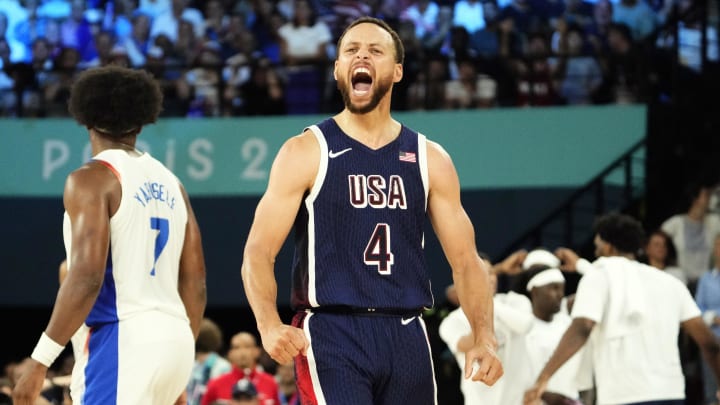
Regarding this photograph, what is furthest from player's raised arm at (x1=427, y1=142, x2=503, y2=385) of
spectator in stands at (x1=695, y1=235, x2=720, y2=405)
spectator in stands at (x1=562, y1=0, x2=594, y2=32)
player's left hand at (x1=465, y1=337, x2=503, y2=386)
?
spectator in stands at (x1=562, y1=0, x2=594, y2=32)

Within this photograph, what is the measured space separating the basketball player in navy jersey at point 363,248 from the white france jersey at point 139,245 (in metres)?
0.77

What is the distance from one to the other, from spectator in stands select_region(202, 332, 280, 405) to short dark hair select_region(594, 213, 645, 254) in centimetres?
363

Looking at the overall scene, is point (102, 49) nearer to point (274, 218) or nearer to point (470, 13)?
point (470, 13)

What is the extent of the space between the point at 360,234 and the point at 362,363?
0.49 m

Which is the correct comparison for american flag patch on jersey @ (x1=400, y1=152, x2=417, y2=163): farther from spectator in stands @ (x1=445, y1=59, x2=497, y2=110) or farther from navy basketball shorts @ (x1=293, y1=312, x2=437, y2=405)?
spectator in stands @ (x1=445, y1=59, x2=497, y2=110)

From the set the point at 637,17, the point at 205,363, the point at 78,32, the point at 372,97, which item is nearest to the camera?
the point at 372,97

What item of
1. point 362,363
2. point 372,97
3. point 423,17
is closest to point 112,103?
point 372,97

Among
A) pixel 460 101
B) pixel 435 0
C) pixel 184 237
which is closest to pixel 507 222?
pixel 460 101

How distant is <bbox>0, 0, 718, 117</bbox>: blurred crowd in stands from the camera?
15102 mm

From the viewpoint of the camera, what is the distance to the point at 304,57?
51.3 ft

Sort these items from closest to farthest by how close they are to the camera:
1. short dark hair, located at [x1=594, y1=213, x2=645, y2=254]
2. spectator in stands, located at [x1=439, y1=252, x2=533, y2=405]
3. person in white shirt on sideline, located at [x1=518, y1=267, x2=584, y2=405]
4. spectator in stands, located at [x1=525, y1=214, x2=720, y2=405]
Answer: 1. spectator in stands, located at [x1=525, y1=214, x2=720, y2=405]
2. short dark hair, located at [x1=594, y1=213, x2=645, y2=254]
3. spectator in stands, located at [x1=439, y1=252, x2=533, y2=405]
4. person in white shirt on sideline, located at [x1=518, y1=267, x2=584, y2=405]

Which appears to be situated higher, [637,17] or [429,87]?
[637,17]

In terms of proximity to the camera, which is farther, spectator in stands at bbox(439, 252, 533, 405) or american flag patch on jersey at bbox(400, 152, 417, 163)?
spectator in stands at bbox(439, 252, 533, 405)

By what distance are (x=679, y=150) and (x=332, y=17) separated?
4373 millimetres
